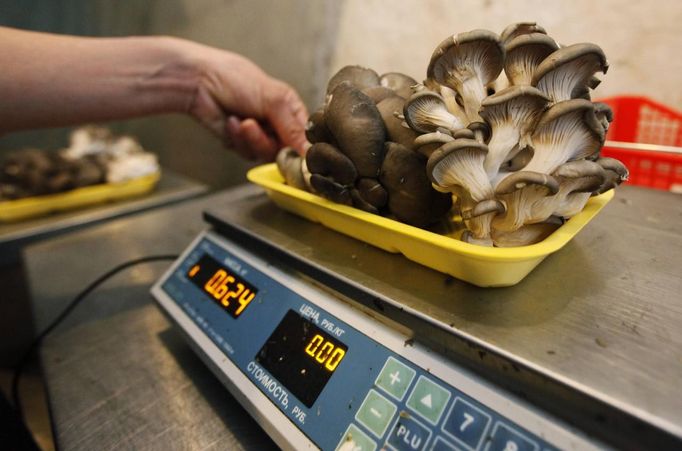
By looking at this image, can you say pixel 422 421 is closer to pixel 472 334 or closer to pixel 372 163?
Result: pixel 472 334

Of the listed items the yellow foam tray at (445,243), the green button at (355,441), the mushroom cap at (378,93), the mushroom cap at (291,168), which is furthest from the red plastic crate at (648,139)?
the green button at (355,441)

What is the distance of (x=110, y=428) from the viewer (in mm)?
554

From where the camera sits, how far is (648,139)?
878 millimetres

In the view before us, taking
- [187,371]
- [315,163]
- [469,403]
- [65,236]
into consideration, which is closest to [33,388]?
[65,236]

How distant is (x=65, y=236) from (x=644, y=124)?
1.66 m

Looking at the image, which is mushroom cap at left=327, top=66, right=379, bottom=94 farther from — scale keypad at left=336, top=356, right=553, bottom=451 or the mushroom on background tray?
scale keypad at left=336, top=356, right=553, bottom=451

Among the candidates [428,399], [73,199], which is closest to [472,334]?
[428,399]

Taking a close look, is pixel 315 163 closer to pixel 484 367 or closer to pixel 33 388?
pixel 484 367

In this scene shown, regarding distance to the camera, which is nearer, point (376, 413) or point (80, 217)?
point (376, 413)

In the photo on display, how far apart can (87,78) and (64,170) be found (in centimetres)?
82

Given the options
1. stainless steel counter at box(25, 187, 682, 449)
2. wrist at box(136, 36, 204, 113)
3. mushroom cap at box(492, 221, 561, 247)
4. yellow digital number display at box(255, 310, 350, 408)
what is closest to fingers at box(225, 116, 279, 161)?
wrist at box(136, 36, 204, 113)

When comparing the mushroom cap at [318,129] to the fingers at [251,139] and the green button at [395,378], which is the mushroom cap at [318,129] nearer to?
the green button at [395,378]

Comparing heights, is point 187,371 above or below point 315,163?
below

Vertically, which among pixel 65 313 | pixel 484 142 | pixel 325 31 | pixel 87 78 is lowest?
pixel 65 313
